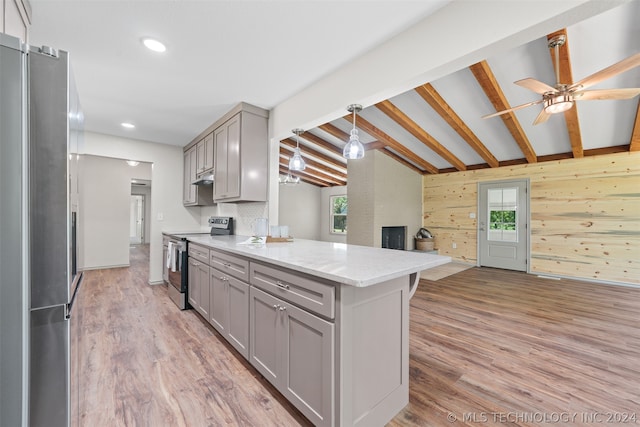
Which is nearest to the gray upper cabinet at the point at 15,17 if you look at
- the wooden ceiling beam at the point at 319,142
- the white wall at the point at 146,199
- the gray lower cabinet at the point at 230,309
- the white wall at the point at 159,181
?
the gray lower cabinet at the point at 230,309

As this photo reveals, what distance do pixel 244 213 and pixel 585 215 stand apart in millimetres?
5971

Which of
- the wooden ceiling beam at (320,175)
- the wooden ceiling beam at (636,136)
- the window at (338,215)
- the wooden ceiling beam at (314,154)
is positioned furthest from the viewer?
the window at (338,215)

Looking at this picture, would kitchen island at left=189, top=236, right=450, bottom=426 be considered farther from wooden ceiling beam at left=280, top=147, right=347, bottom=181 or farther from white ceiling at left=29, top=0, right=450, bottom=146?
wooden ceiling beam at left=280, top=147, right=347, bottom=181

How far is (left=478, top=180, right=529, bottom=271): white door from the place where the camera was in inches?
217

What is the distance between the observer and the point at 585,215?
481 cm

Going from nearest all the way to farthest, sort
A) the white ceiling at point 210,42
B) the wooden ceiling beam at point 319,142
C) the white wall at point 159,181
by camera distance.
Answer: the white ceiling at point 210,42 < the white wall at point 159,181 < the wooden ceiling beam at point 319,142

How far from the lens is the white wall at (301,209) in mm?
8773

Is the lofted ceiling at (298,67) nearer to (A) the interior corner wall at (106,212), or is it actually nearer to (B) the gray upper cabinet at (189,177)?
(B) the gray upper cabinet at (189,177)

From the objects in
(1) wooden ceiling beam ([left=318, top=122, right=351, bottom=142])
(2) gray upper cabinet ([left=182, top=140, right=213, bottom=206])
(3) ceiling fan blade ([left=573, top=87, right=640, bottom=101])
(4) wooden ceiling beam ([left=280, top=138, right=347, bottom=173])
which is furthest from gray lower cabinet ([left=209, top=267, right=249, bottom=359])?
(4) wooden ceiling beam ([left=280, top=138, right=347, bottom=173])

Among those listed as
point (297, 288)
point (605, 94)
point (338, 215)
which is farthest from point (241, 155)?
point (338, 215)

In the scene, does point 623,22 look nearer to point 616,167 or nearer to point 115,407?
point 616,167

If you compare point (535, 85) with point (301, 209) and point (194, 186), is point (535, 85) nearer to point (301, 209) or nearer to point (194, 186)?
point (194, 186)

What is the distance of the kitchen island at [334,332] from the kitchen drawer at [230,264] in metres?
0.08

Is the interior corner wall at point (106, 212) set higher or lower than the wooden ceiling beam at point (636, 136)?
lower
